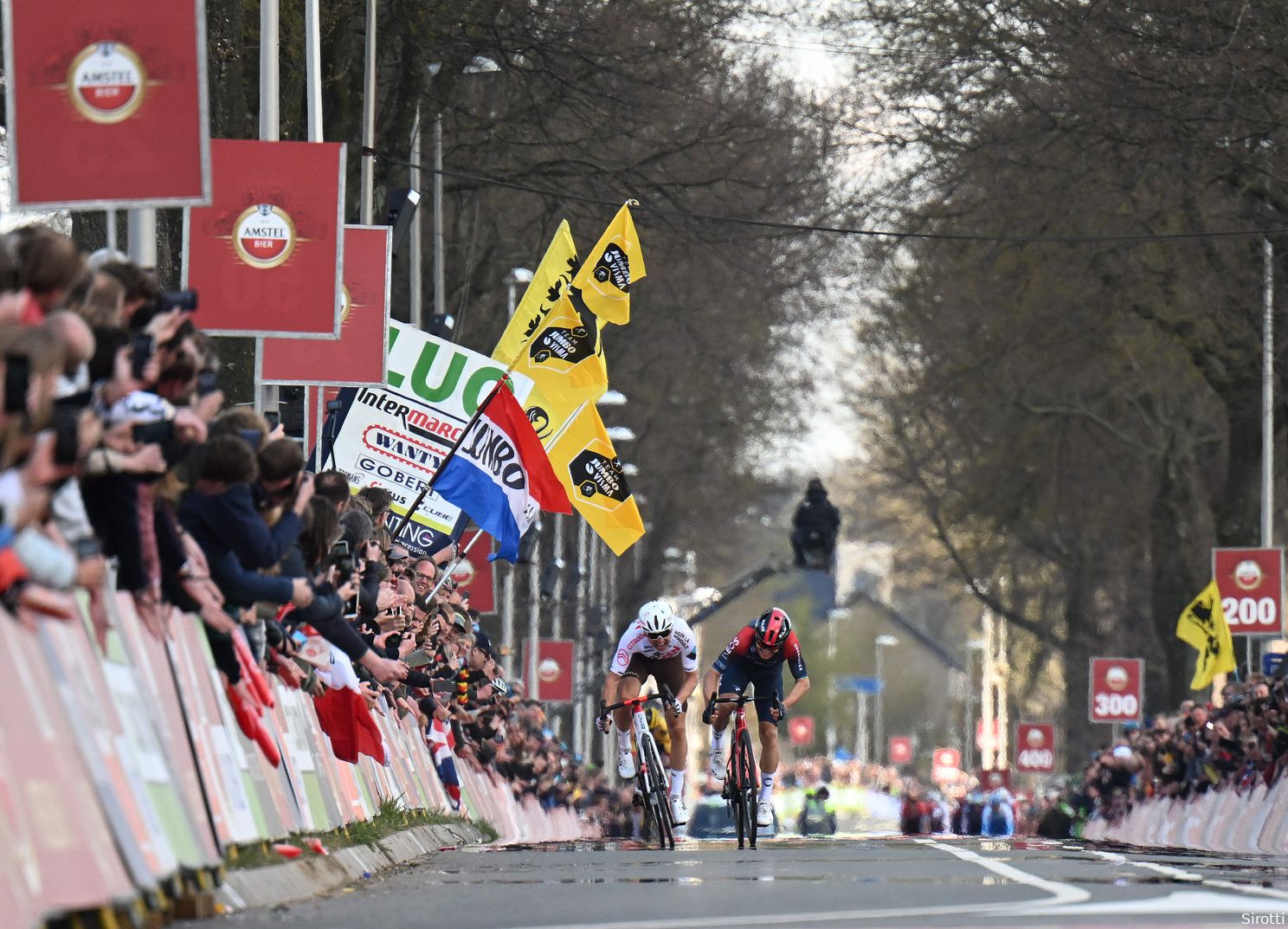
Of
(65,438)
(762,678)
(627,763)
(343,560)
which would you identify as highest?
(343,560)

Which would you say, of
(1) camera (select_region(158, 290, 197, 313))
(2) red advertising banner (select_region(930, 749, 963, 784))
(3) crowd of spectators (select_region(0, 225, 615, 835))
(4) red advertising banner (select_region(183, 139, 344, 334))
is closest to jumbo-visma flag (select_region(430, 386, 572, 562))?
(3) crowd of spectators (select_region(0, 225, 615, 835))

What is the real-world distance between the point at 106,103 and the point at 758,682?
750 centimetres

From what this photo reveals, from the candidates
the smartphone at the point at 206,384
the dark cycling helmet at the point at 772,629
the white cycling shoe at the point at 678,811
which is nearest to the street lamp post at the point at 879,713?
the white cycling shoe at the point at 678,811

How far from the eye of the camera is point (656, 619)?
718 inches

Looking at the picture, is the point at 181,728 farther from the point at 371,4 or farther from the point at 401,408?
the point at 371,4

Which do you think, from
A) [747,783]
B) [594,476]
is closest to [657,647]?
[747,783]

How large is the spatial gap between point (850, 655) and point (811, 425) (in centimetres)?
10373

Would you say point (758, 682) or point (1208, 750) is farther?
point (1208, 750)

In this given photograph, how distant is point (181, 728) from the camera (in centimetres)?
1009

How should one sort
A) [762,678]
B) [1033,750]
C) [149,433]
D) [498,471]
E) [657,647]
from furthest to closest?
1. [1033,750]
2. [498,471]
3. [762,678]
4. [657,647]
5. [149,433]

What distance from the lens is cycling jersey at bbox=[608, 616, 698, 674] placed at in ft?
61.6

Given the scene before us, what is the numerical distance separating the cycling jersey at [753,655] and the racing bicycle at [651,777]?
695 millimetres

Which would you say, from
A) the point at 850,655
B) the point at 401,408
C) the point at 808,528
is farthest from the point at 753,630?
the point at 850,655

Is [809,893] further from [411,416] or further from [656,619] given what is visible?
[411,416]
